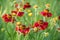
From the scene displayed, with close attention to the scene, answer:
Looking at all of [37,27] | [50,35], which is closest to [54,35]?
[50,35]

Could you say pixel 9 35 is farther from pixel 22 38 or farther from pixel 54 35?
pixel 54 35

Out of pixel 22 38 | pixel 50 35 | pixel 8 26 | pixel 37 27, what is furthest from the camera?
Result: pixel 8 26

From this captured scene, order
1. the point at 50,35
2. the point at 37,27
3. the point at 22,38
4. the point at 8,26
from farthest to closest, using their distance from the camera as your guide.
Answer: the point at 8,26 → the point at 50,35 → the point at 22,38 → the point at 37,27

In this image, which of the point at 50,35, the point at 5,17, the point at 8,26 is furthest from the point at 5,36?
the point at 50,35

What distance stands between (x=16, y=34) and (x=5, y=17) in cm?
21

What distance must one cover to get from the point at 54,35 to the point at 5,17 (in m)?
0.52

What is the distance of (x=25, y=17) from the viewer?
2531mm

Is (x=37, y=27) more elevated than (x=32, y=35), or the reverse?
(x=37, y=27)

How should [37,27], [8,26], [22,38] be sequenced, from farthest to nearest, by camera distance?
1. [8,26]
2. [22,38]
3. [37,27]

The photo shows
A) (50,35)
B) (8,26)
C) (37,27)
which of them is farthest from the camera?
(8,26)

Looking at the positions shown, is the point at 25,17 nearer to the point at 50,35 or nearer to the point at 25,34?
the point at 50,35

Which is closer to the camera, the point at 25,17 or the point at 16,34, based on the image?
the point at 16,34

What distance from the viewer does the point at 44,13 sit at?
7.02ft

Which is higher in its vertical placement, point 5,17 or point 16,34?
point 5,17
